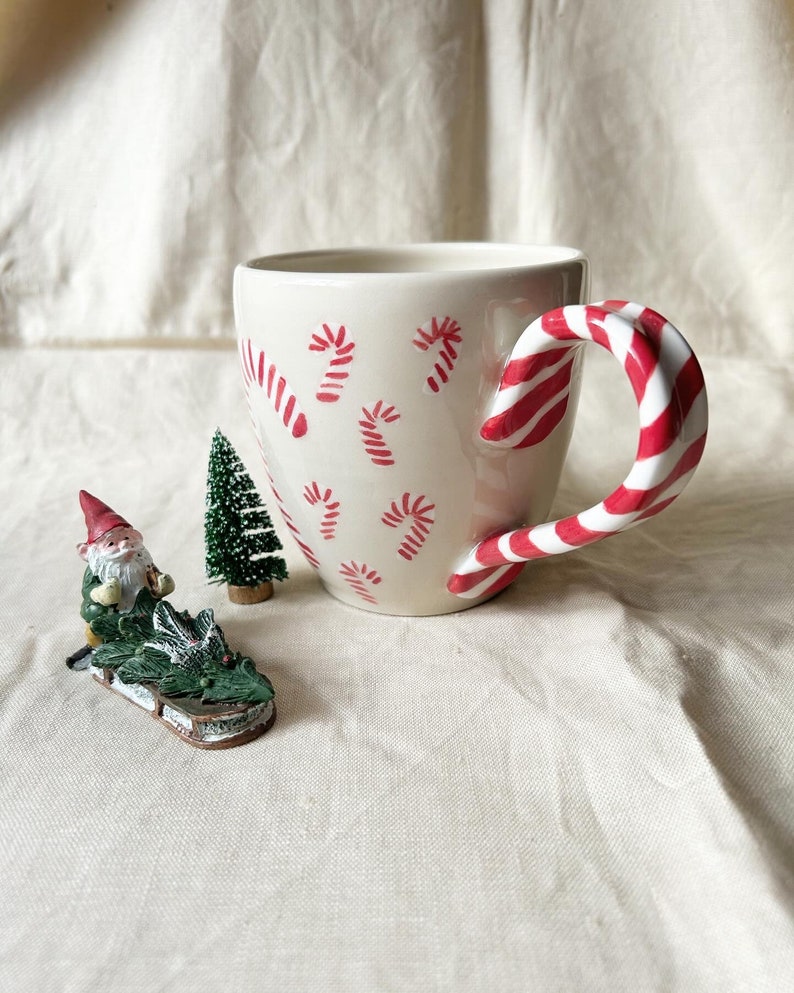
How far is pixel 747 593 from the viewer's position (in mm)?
665

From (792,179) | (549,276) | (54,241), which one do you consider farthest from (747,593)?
(54,241)

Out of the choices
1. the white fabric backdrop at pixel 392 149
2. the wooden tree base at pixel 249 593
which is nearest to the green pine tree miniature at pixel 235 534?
the wooden tree base at pixel 249 593

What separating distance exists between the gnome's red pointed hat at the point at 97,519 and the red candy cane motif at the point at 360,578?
0.15 metres

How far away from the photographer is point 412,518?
594 mm

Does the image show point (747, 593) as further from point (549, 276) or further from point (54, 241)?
point (54, 241)

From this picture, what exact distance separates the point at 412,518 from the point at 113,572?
200 mm

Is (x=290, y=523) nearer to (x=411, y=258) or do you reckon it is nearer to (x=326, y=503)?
(x=326, y=503)

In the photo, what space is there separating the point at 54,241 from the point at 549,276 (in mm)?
710

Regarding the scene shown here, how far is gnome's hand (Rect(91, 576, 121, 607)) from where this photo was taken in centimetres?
58

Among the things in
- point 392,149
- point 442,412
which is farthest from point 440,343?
point 392,149

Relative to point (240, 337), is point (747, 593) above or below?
below

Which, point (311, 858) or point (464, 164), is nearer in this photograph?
point (311, 858)

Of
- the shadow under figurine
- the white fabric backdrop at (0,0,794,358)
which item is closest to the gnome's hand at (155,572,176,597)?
the shadow under figurine

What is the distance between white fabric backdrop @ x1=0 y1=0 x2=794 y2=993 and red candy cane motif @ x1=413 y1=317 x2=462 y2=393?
0.62ft
